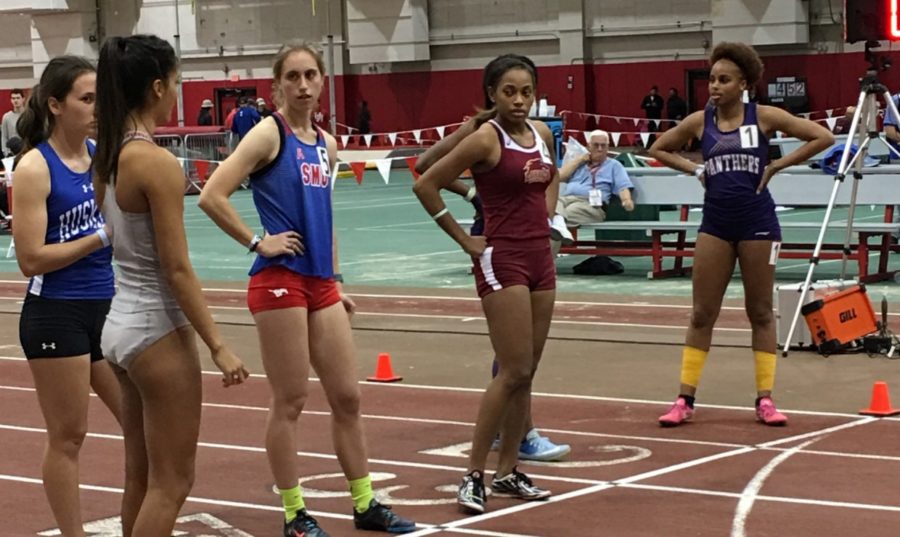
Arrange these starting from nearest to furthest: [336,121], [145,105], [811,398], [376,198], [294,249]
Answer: [145,105] < [294,249] < [811,398] < [376,198] < [336,121]

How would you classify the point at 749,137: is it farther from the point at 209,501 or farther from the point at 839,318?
the point at 209,501

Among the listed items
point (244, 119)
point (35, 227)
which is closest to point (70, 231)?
point (35, 227)

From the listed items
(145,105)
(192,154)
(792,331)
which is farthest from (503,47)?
(145,105)

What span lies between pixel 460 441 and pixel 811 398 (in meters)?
2.48

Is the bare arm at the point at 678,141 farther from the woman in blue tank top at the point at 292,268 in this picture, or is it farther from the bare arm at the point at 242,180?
the bare arm at the point at 242,180

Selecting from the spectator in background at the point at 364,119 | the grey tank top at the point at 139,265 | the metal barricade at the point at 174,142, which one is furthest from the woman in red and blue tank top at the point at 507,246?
the spectator in background at the point at 364,119

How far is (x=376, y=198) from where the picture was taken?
1268 inches

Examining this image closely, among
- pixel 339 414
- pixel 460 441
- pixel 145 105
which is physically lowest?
pixel 460 441

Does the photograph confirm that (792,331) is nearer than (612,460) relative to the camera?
No

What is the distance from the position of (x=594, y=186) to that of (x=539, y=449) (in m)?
9.65

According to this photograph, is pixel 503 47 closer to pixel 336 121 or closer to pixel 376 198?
pixel 336 121

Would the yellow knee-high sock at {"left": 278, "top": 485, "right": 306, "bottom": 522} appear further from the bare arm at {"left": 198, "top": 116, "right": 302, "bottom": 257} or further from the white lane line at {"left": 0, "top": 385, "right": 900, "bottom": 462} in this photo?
the white lane line at {"left": 0, "top": 385, "right": 900, "bottom": 462}

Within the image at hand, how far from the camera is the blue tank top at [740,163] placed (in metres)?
9.55

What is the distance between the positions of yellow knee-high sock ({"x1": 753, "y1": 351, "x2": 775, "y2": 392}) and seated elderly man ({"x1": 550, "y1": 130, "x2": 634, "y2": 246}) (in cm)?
788
